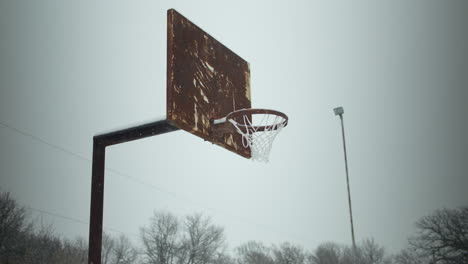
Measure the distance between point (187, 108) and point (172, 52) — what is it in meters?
0.78

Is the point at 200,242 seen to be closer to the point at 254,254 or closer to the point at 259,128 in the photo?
the point at 254,254

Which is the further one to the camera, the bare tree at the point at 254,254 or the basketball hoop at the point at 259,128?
the bare tree at the point at 254,254

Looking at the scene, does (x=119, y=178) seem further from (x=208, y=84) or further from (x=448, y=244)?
(x=208, y=84)

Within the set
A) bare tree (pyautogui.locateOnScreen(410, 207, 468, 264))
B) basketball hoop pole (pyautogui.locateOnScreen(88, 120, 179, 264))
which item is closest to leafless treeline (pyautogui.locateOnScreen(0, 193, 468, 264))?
bare tree (pyautogui.locateOnScreen(410, 207, 468, 264))

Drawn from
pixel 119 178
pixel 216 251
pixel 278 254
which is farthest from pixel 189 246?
pixel 119 178

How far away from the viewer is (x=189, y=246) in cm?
4431

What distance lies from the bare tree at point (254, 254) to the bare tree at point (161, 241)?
1304 centimetres

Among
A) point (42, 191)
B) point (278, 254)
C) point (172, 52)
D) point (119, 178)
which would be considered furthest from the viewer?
point (119, 178)

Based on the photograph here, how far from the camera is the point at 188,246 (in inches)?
1741

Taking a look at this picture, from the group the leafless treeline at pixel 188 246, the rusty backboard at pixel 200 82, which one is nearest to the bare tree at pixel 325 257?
the leafless treeline at pixel 188 246

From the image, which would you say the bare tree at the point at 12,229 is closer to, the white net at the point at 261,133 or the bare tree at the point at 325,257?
the white net at the point at 261,133

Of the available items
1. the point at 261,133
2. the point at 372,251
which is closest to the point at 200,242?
the point at 372,251

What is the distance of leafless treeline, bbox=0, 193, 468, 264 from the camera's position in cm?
2520

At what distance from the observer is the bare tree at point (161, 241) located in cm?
4297
